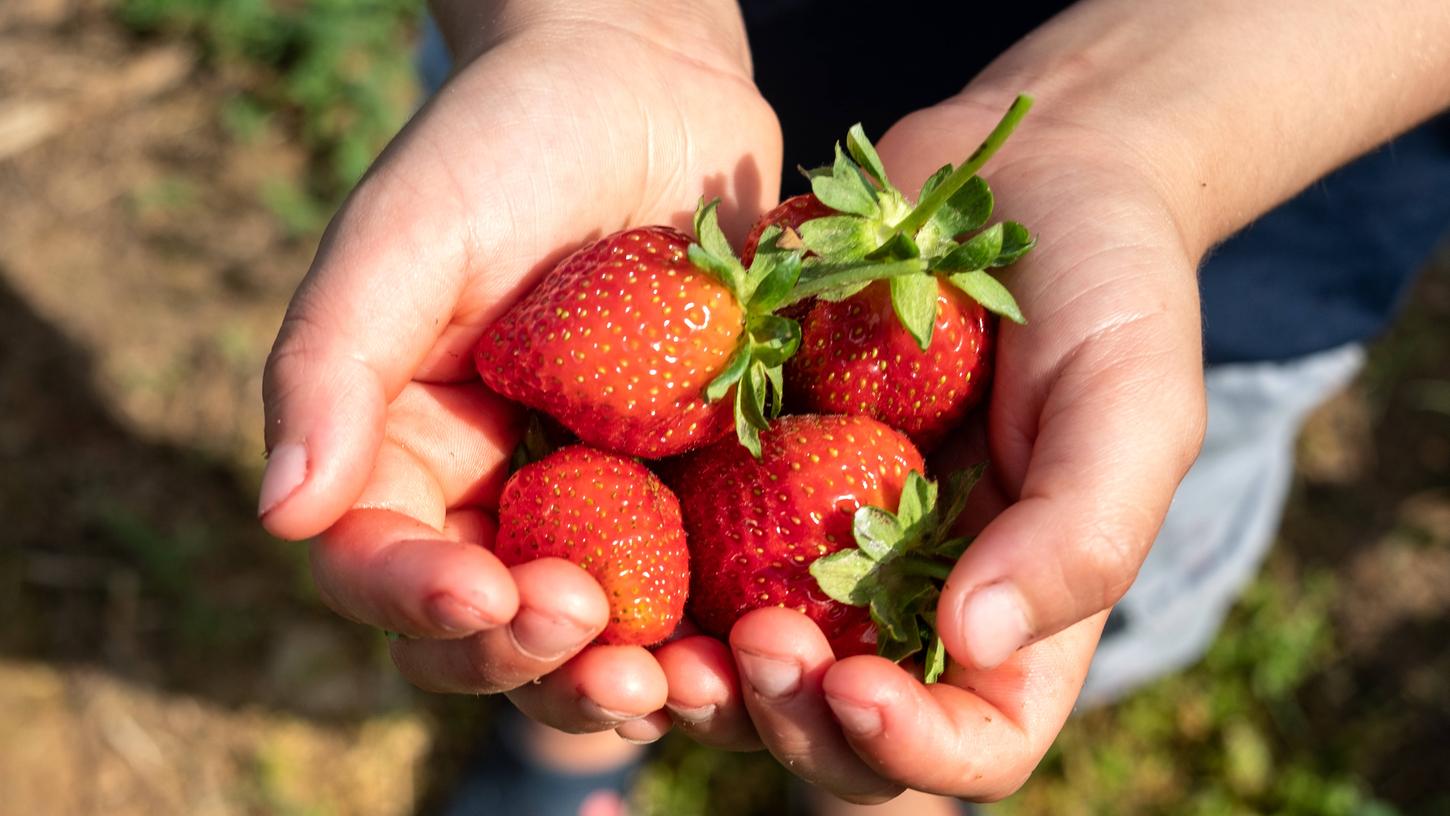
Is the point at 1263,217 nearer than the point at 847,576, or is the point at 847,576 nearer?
the point at 847,576

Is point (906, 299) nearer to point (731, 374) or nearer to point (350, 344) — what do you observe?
point (731, 374)

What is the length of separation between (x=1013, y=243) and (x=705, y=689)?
0.73 meters

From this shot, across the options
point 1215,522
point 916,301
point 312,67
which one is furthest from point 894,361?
point 312,67

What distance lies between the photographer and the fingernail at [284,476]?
153 cm

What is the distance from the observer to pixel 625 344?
1728mm

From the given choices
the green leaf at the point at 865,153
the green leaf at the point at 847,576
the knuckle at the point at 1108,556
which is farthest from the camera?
the green leaf at the point at 865,153

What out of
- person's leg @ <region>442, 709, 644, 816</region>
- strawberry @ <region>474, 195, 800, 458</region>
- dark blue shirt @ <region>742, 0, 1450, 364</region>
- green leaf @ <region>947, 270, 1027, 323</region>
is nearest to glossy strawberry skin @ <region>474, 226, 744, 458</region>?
strawberry @ <region>474, 195, 800, 458</region>

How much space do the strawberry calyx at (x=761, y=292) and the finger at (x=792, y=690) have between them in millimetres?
265

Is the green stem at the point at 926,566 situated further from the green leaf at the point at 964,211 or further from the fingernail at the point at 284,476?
the fingernail at the point at 284,476

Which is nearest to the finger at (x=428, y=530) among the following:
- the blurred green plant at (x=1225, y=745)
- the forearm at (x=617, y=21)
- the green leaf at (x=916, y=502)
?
the green leaf at (x=916, y=502)

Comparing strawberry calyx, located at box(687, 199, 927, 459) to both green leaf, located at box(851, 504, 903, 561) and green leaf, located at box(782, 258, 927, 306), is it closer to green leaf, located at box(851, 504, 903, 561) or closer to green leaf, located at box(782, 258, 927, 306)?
green leaf, located at box(782, 258, 927, 306)

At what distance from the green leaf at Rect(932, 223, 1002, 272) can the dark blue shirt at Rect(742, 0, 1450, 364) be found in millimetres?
909

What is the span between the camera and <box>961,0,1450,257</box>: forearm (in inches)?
79.8

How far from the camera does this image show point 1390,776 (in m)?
3.24
